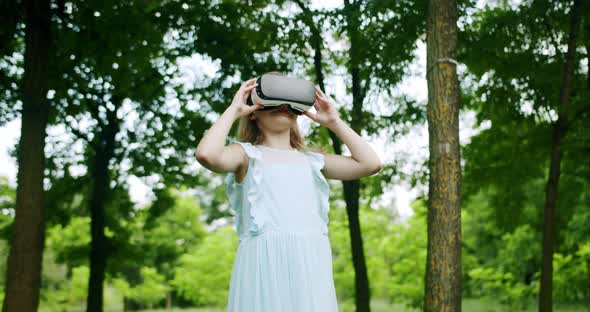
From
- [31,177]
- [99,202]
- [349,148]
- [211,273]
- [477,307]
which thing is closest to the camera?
[349,148]

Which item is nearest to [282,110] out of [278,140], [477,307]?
[278,140]

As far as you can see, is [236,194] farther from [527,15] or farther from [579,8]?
[579,8]

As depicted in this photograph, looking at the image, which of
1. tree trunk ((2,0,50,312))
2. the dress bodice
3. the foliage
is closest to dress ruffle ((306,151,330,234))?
the dress bodice

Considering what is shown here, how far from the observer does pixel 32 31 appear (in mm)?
7434

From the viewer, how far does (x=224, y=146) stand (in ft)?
8.13

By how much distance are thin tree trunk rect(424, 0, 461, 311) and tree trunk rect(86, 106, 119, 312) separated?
363 inches

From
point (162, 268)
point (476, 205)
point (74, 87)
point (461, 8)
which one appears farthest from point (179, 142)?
point (162, 268)

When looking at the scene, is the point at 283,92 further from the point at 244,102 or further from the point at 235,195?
the point at 235,195

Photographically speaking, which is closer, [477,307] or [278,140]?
[278,140]

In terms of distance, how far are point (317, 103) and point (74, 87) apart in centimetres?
1010

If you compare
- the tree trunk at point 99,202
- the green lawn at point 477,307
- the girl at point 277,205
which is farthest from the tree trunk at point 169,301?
the girl at point 277,205

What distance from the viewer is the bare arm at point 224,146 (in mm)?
2398

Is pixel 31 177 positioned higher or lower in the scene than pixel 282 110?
higher

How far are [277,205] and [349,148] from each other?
0.49 metres
